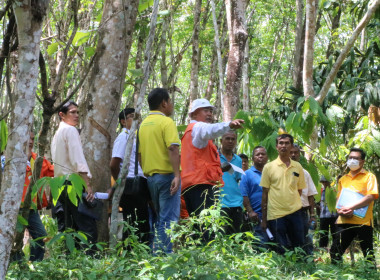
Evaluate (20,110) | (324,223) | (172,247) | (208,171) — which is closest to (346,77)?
(324,223)

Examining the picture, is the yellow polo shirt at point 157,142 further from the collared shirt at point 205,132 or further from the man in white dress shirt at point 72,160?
the man in white dress shirt at point 72,160

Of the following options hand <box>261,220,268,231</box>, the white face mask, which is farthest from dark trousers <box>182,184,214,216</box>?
the white face mask

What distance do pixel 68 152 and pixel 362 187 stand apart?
11.7 feet

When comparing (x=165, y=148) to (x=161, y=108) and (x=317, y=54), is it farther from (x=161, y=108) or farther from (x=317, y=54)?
(x=317, y=54)

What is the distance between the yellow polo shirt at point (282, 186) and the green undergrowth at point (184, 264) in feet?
3.65

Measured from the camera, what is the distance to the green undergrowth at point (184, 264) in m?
3.85

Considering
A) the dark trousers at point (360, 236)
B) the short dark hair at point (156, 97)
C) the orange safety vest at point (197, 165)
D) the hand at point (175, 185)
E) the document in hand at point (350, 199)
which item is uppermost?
the short dark hair at point (156, 97)

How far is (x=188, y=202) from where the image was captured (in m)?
5.42

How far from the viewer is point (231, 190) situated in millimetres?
6430

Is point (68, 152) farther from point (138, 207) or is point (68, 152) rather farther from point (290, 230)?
point (290, 230)

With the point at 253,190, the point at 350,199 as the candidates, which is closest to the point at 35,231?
the point at 253,190

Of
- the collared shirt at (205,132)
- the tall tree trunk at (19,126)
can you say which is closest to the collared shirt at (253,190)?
the collared shirt at (205,132)

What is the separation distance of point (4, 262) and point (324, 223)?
23.0 feet

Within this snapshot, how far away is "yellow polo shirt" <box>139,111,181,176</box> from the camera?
518 cm
